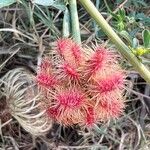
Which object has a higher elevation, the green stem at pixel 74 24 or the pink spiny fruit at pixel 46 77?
the green stem at pixel 74 24

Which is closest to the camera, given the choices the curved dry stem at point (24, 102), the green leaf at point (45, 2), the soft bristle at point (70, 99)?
the soft bristle at point (70, 99)

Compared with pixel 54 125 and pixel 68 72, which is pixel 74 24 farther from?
pixel 54 125

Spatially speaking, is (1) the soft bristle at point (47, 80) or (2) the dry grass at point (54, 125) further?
(2) the dry grass at point (54, 125)

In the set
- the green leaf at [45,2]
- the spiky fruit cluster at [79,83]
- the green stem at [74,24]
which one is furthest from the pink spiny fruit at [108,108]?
the green leaf at [45,2]

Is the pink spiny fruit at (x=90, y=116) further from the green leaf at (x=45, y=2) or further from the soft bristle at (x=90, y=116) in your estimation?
the green leaf at (x=45, y=2)

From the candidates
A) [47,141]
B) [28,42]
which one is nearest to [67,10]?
[28,42]

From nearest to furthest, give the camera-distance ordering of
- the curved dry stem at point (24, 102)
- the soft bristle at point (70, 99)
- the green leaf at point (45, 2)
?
the soft bristle at point (70, 99)
the green leaf at point (45, 2)
the curved dry stem at point (24, 102)

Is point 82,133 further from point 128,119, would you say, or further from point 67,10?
point 67,10

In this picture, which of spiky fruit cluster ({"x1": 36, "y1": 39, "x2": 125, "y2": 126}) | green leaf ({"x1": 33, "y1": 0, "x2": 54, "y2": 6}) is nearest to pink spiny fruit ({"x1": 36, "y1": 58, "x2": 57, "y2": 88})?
spiky fruit cluster ({"x1": 36, "y1": 39, "x2": 125, "y2": 126})

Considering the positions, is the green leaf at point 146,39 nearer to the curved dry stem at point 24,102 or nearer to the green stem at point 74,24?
the green stem at point 74,24
